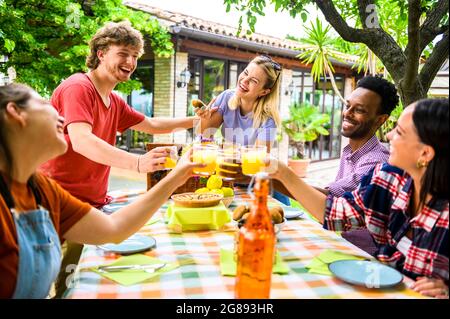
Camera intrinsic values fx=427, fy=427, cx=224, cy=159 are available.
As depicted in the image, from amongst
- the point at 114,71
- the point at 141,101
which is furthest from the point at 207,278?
the point at 141,101

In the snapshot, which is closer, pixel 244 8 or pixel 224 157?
pixel 224 157

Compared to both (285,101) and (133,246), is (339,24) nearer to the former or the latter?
(133,246)

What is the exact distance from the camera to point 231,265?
163cm

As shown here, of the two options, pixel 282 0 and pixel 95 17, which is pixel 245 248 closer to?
pixel 282 0

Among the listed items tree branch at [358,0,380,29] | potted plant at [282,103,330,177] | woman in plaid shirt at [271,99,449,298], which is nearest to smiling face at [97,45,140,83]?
woman in plaid shirt at [271,99,449,298]

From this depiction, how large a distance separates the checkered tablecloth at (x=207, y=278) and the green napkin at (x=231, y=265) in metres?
0.02

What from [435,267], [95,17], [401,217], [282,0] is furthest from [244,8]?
[95,17]

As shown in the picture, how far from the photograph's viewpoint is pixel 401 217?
1.69 meters

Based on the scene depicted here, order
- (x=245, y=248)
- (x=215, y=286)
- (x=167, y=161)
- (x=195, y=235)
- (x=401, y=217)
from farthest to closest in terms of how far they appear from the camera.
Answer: (x=167, y=161) → (x=195, y=235) → (x=401, y=217) → (x=215, y=286) → (x=245, y=248)

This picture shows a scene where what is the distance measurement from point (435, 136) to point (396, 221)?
1.40 feet

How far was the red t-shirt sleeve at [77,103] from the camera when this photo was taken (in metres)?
2.42

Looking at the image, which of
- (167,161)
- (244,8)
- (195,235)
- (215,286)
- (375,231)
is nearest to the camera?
(215,286)

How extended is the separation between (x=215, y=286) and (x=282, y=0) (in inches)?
96.9
